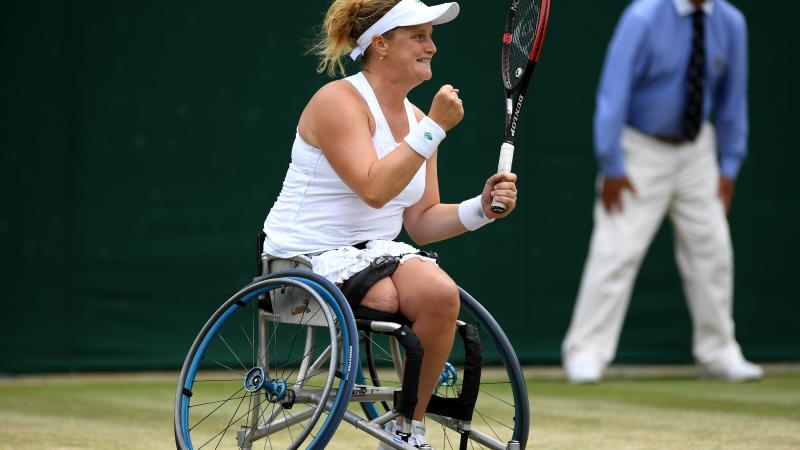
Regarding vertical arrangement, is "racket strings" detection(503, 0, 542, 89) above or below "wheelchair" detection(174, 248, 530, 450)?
above

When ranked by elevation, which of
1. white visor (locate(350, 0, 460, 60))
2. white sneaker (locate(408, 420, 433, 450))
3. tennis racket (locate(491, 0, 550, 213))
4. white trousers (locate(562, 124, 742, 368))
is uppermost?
white visor (locate(350, 0, 460, 60))

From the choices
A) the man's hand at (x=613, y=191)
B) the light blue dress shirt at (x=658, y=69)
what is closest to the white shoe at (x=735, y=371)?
the man's hand at (x=613, y=191)


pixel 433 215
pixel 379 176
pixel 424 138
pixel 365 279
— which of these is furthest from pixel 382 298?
pixel 433 215

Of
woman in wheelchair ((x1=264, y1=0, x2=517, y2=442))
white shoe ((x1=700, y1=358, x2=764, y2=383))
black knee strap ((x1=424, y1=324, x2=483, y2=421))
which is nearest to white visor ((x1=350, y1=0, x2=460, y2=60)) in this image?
woman in wheelchair ((x1=264, y1=0, x2=517, y2=442))

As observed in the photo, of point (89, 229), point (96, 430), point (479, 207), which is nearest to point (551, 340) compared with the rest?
point (89, 229)

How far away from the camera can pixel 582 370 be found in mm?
6836

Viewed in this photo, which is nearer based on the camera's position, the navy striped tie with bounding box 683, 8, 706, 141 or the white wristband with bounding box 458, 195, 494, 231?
the white wristband with bounding box 458, 195, 494, 231

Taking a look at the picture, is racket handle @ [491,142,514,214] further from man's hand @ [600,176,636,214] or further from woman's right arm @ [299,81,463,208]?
man's hand @ [600,176,636,214]

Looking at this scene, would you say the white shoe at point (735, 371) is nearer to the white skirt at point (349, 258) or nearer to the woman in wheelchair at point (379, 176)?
the woman in wheelchair at point (379, 176)

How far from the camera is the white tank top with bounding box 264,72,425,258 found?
3912mm

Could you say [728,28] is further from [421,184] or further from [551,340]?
[421,184]

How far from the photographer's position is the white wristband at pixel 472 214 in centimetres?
405

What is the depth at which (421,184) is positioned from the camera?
13.3 ft

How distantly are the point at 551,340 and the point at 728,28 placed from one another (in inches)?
69.2
